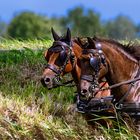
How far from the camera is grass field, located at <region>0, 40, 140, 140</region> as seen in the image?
25.0 ft

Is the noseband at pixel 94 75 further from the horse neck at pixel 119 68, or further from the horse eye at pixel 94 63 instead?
the horse neck at pixel 119 68

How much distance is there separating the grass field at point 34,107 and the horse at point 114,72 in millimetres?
279

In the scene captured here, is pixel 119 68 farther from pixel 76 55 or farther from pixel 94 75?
pixel 76 55

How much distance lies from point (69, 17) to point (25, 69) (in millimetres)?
74117

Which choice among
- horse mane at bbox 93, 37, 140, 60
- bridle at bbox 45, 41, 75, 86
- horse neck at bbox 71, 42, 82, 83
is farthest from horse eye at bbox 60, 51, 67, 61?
horse mane at bbox 93, 37, 140, 60

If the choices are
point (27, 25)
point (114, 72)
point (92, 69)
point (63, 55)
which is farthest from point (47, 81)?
point (27, 25)

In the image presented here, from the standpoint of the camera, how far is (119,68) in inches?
317

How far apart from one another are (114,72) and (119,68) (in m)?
0.08

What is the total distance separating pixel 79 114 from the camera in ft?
30.4

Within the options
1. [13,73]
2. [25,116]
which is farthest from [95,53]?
[13,73]

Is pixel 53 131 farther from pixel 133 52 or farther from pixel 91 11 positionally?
pixel 91 11

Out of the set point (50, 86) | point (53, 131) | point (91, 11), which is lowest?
point (53, 131)

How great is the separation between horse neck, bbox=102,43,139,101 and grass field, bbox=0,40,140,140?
455 millimetres

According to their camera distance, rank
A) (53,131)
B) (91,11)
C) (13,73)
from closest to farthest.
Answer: (53,131), (13,73), (91,11)
